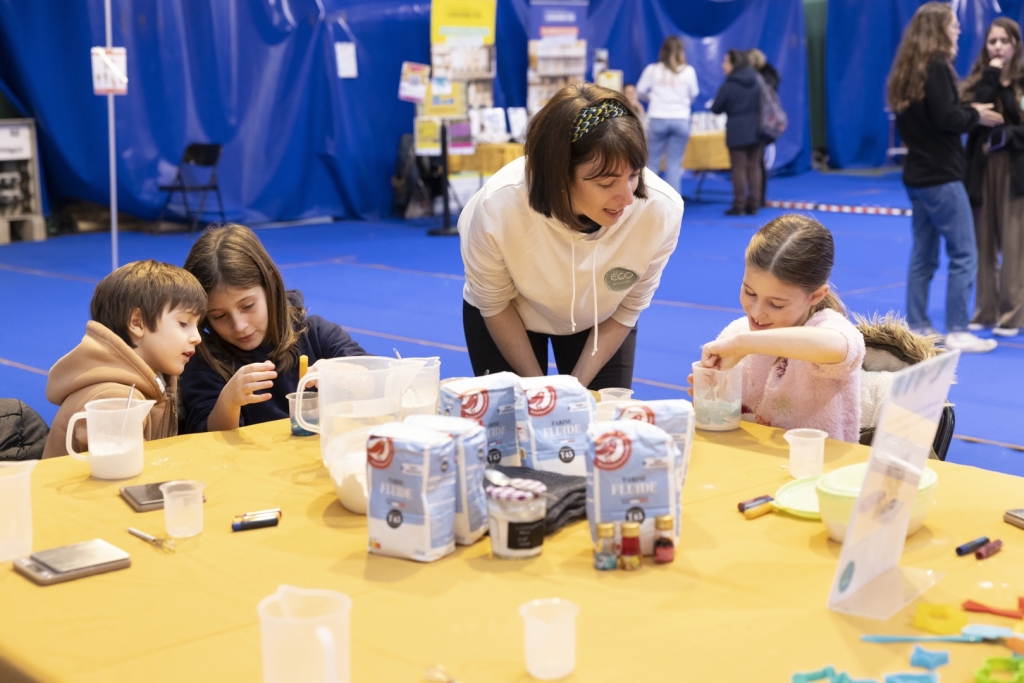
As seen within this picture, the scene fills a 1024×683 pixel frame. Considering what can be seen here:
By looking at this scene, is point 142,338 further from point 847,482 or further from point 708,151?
point 708,151

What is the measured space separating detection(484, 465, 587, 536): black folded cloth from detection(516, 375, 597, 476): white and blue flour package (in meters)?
0.03

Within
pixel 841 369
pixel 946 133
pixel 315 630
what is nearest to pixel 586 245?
pixel 841 369

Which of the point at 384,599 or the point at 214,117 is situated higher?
the point at 214,117

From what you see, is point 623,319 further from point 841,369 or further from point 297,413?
point 297,413

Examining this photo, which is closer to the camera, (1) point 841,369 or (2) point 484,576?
(2) point 484,576

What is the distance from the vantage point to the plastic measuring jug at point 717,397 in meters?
2.26

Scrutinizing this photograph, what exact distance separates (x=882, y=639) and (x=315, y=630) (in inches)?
27.8

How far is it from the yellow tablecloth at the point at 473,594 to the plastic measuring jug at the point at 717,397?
312 mm

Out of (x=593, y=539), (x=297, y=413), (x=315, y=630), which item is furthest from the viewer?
(x=297, y=413)

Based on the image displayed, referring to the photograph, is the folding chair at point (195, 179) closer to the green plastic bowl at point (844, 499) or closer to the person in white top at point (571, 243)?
the person in white top at point (571, 243)

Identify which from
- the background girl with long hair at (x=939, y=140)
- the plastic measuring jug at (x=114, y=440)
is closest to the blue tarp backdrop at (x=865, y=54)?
the background girl with long hair at (x=939, y=140)

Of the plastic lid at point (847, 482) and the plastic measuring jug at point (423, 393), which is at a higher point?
the plastic measuring jug at point (423, 393)

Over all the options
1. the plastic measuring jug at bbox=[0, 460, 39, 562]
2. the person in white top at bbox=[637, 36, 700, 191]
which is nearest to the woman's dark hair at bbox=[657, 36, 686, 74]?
the person in white top at bbox=[637, 36, 700, 191]

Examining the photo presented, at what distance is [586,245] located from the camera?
2670 mm
